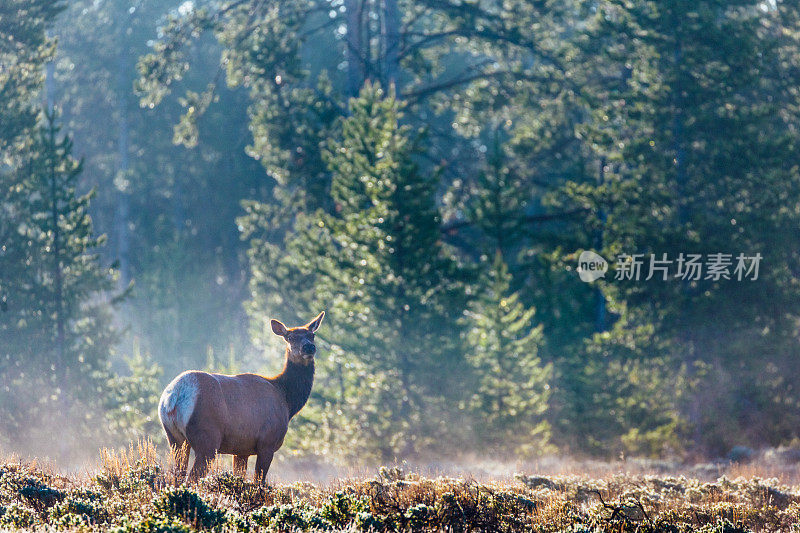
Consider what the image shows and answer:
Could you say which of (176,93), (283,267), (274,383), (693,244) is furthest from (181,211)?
(274,383)

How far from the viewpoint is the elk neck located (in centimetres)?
1348

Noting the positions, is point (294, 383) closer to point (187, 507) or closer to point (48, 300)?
point (187, 507)

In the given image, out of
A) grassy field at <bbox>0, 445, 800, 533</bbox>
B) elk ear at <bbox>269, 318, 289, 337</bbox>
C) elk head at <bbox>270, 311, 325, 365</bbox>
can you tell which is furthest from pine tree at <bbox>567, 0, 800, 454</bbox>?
elk ear at <bbox>269, 318, 289, 337</bbox>

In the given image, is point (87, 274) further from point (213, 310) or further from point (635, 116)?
point (213, 310)

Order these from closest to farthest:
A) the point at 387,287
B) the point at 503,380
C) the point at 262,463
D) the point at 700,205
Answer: the point at 262,463, the point at 387,287, the point at 503,380, the point at 700,205

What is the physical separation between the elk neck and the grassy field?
116cm

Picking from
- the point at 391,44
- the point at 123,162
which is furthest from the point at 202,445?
the point at 123,162

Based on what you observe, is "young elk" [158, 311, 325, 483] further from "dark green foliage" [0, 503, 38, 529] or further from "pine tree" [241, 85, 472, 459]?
"pine tree" [241, 85, 472, 459]

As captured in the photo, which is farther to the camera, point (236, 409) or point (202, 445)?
point (236, 409)
